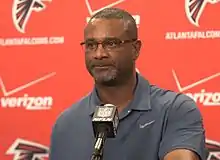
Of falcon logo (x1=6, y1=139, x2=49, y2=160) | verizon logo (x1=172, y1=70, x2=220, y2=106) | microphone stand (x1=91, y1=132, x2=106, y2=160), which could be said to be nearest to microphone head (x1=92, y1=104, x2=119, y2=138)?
microphone stand (x1=91, y1=132, x2=106, y2=160)

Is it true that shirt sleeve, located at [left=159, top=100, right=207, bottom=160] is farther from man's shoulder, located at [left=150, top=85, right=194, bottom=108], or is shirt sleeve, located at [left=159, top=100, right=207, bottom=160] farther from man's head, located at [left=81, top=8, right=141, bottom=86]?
man's head, located at [left=81, top=8, right=141, bottom=86]

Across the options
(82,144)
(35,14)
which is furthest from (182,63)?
(82,144)

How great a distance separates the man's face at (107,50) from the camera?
1.16m

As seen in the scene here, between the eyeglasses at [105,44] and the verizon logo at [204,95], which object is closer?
the eyeglasses at [105,44]

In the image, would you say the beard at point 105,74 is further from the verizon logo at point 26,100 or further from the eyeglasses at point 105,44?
the verizon logo at point 26,100

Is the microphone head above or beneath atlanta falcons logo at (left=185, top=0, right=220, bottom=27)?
beneath

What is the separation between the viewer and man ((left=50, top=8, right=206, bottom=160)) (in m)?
1.14

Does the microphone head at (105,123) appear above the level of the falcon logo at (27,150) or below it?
above

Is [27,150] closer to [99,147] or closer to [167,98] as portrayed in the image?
[167,98]

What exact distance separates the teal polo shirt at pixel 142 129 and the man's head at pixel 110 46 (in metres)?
0.09

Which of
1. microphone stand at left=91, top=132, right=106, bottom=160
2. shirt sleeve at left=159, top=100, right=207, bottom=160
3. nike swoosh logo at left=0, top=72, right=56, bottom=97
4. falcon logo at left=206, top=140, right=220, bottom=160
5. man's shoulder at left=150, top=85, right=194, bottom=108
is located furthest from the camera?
nike swoosh logo at left=0, top=72, right=56, bottom=97

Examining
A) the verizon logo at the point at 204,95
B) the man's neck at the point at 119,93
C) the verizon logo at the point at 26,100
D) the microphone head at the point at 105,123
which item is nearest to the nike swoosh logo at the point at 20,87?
the verizon logo at the point at 26,100

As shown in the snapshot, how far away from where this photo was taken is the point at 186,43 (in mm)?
1941

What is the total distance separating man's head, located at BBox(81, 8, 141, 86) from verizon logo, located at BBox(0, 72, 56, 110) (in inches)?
33.4
